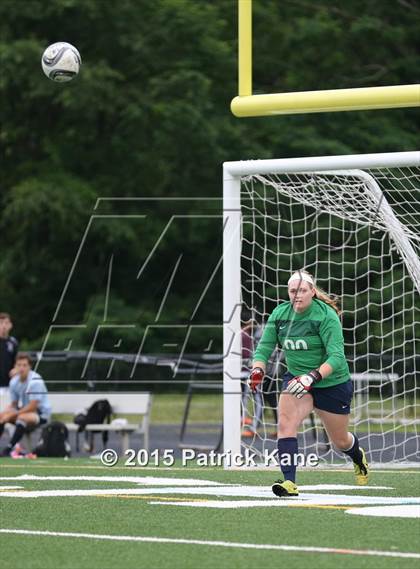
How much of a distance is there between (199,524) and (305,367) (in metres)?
2.03

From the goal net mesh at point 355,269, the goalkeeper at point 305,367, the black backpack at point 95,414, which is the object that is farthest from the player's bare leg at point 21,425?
the goalkeeper at point 305,367

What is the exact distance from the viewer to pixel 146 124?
32.1 metres

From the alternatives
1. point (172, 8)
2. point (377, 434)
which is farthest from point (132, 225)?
point (377, 434)

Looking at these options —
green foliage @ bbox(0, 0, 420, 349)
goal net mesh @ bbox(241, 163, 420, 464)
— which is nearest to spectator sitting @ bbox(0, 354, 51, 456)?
goal net mesh @ bbox(241, 163, 420, 464)

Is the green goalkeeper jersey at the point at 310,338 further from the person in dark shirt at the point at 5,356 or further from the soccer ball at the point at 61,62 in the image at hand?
the person in dark shirt at the point at 5,356

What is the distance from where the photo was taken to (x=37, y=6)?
3177 centimetres

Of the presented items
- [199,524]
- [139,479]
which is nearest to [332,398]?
[199,524]

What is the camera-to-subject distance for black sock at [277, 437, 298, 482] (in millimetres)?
9461

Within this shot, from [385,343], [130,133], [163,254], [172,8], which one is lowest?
[385,343]

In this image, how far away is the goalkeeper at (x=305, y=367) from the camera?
373 inches

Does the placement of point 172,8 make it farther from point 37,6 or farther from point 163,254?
point 163,254

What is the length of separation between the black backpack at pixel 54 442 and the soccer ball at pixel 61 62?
535 centimetres

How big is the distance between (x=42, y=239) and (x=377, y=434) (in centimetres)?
1683

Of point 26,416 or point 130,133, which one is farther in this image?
point 130,133
